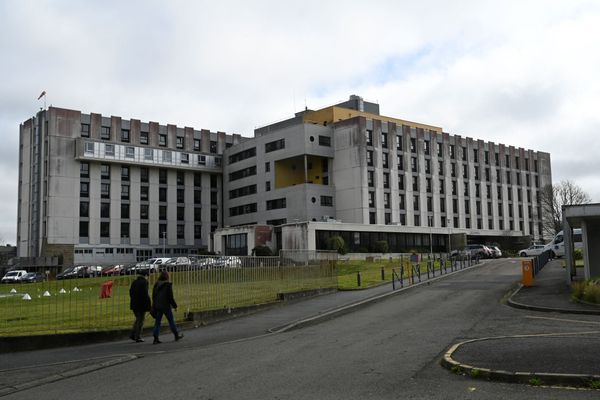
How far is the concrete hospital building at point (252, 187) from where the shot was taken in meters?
80.0

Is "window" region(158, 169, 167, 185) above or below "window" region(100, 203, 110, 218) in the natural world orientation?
above

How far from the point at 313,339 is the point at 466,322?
4.58 m

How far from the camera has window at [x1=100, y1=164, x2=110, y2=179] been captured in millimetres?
86000

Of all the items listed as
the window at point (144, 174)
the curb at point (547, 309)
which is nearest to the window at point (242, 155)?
the window at point (144, 174)

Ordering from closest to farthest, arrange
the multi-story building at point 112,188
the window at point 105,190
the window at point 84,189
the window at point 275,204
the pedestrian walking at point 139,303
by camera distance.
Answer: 1. the pedestrian walking at point 139,303
2. the multi-story building at point 112,188
3. the window at point 275,204
4. the window at point 84,189
5. the window at point 105,190

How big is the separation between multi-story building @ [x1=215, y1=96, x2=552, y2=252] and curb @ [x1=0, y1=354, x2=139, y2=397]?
2210 inches

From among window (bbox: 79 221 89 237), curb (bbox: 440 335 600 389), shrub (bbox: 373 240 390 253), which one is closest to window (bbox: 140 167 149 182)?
window (bbox: 79 221 89 237)

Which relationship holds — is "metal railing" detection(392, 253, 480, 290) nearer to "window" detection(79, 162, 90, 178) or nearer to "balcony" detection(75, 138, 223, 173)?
"balcony" detection(75, 138, 223, 173)

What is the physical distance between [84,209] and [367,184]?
39274 millimetres

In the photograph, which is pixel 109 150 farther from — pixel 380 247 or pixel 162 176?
pixel 380 247

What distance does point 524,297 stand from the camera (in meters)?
22.2

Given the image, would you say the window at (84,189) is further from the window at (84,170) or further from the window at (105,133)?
the window at (105,133)

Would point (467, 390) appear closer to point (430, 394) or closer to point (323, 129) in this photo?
point (430, 394)

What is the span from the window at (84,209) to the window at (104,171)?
465 centimetres
